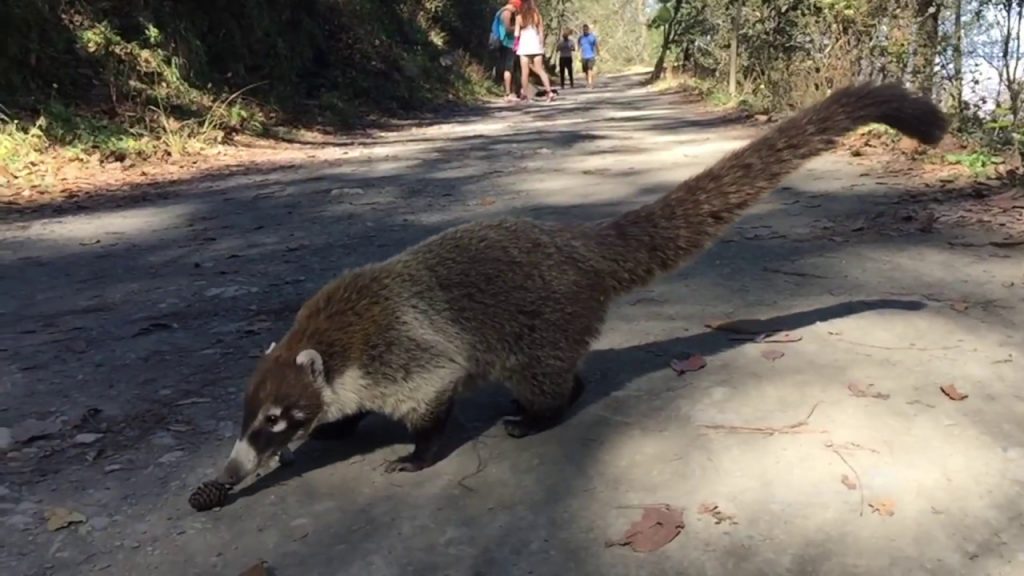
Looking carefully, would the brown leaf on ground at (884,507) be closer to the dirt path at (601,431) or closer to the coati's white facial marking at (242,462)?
the dirt path at (601,431)

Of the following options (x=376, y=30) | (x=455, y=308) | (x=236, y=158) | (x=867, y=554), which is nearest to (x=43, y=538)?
(x=455, y=308)

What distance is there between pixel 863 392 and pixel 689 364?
0.80m

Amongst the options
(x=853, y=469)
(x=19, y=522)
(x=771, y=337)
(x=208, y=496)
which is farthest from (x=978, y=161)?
(x=19, y=522)

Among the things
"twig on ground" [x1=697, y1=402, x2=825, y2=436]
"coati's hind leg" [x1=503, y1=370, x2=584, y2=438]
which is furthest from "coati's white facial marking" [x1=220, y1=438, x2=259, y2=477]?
"twig on ground" [x1=697, y1=402, x2=825, y2=436]

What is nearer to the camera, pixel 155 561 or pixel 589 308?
pixel 155 561

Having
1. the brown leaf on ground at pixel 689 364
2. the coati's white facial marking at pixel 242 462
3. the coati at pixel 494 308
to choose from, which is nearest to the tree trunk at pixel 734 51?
the coati at pixel 494 308

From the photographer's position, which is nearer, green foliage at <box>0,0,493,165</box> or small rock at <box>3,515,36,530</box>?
small rock at <box>3,515,36,530</box>

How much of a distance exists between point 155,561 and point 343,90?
17.3 metres

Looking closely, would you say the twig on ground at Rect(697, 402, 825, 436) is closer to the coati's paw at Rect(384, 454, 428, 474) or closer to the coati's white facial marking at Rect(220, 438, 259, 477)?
the coati's paw at Rect(384, 454, 428, 474)

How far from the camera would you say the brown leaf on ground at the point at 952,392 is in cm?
358

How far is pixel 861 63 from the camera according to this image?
39.3 ft

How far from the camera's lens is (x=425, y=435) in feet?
11.4

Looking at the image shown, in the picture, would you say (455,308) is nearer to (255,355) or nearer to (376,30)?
(255,355)

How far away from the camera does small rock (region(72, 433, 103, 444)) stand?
369cm
